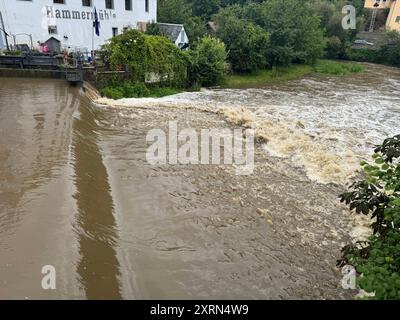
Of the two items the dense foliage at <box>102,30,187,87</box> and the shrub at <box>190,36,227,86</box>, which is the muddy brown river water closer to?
the dense foliage at <box>102,30,187,87</box>

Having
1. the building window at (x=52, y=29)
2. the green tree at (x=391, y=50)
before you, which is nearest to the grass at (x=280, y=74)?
the green tree at (x=391, y=50)

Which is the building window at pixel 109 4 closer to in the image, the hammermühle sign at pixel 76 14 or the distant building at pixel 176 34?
the hammermühle sign at pixel 76 14

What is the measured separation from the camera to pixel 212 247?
27.9ft

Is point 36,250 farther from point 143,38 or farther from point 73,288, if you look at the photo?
point 143,38

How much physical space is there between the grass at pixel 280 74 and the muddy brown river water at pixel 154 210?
47.1ft

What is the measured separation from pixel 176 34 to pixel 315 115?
1511cm

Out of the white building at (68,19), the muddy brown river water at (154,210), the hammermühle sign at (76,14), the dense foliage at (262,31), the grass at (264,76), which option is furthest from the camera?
the dense foliage at (262,31)

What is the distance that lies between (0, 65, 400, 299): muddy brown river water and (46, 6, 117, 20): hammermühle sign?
27.9 ft

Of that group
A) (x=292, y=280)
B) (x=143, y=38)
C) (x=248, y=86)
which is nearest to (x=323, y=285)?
(x=292, y=280)

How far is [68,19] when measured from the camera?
25.2m

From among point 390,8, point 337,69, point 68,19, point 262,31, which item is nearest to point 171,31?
point 68,19

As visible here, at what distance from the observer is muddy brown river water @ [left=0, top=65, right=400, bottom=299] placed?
7.15 meters

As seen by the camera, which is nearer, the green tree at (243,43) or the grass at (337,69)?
the green tree at (243,43)

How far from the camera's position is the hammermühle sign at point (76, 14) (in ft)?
79.5
